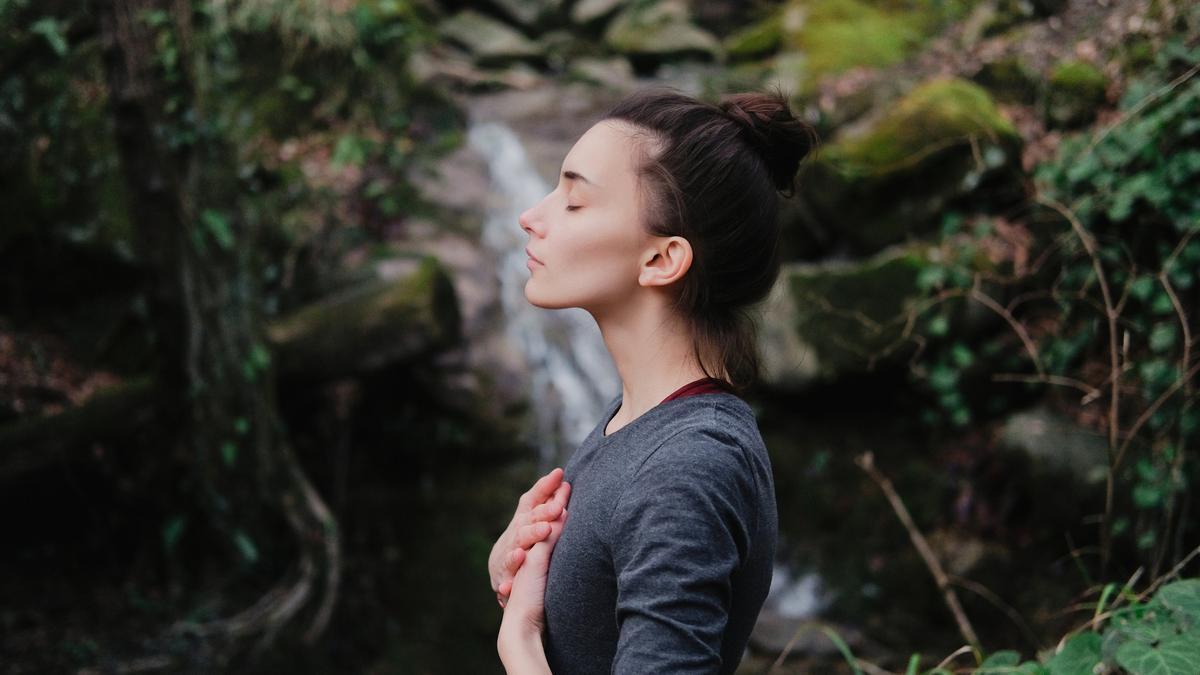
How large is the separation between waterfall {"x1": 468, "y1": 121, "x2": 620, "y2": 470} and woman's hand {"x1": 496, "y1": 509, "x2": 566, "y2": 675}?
427 cm

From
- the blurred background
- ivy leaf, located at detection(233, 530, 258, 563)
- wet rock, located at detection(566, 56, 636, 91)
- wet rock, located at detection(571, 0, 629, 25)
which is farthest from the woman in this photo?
wet rock, located at detection(571, 0, 629, 25)

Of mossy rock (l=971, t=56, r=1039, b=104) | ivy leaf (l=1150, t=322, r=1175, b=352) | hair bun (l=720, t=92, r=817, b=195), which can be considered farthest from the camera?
mossy rock (l=971, t=56, r=1039, b=104)

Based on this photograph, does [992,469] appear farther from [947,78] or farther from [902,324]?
[947,78]

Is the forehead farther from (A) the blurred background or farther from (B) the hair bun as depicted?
(A) the blurred background

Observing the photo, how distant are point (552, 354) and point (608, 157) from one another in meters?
5.04

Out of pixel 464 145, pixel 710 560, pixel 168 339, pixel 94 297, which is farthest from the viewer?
pixel 464 145

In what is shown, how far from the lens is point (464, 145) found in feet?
27.1

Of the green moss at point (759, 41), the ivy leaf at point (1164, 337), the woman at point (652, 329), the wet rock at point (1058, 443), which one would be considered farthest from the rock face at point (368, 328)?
the green moss at point (759, 41)

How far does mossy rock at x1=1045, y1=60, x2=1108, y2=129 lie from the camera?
516cm

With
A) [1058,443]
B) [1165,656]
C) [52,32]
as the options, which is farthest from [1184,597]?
[52,32]

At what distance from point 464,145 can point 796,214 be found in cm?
349

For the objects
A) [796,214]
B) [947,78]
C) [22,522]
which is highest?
[947,78]

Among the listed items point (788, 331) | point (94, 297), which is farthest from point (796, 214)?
point (94, 297)

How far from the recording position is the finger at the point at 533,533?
1337mm
